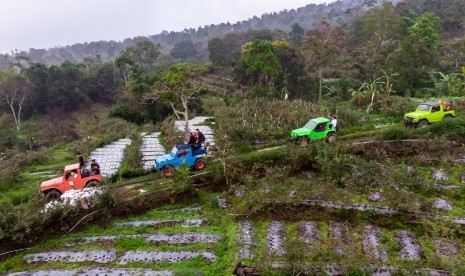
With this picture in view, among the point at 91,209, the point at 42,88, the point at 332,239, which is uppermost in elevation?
the point at 42,88

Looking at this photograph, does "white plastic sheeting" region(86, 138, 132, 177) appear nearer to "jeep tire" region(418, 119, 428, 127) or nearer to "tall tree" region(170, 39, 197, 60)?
"jeep tire" region(418, 119, 428, 127)

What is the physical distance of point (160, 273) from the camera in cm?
963

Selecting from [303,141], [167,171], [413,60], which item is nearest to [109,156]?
[167,171]

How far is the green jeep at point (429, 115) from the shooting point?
17583 mm

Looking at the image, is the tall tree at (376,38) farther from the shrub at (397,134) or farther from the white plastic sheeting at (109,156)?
the white plastic sheeting at (109,156)

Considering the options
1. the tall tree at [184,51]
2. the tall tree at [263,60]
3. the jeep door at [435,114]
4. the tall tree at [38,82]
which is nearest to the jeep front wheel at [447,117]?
the jeep door at [435,114]

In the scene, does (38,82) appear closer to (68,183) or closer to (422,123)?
(68,183)

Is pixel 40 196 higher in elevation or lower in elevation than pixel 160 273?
higher

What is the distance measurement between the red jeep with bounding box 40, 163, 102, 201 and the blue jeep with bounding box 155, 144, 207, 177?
2601mm

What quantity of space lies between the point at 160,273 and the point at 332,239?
501 cm

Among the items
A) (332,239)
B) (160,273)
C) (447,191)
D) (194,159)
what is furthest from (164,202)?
(447,191)

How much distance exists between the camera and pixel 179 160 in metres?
14.7

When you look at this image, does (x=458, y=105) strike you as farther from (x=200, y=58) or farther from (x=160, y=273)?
(x=200, y=58)

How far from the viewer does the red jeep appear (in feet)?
43.0
